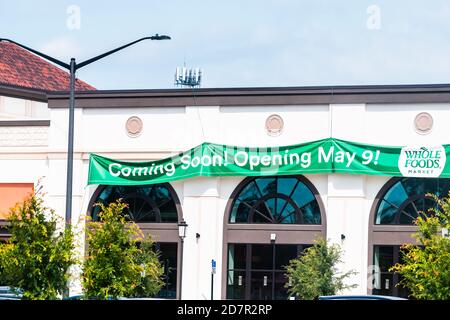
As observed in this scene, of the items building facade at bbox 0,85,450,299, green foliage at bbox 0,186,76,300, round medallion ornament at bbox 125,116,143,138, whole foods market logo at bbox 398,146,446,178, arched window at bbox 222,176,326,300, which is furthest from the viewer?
round medallion ornament at bbox 125,116,143,138

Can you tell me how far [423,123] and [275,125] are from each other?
6.27 meters

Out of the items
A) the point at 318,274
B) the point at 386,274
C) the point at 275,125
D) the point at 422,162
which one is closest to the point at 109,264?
the point at 318,274

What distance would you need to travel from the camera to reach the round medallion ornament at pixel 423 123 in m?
39.7

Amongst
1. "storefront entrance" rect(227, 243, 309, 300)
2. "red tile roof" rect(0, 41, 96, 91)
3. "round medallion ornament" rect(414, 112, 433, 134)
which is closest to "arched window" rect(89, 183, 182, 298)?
"storefront entrance" rect(227, 243, 309, 300)

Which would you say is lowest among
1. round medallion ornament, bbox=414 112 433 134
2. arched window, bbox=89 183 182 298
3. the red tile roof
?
arched window, bbox=89 183 182 298

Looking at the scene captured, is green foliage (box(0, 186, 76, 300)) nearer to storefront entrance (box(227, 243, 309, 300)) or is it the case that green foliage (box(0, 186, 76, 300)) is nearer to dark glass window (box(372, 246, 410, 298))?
storefront entrance (box(227, 243, 309, 300))

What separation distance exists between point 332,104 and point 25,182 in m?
14.5

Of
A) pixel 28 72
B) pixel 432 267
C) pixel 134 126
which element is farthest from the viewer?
pixel 28 72

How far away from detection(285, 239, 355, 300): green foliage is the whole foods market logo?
4.39 meters

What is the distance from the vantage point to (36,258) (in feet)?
92.9

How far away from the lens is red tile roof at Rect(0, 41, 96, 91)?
54969 mm

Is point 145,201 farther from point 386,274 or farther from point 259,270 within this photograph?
point 386,274

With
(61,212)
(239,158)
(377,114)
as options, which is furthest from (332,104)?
(61,212)

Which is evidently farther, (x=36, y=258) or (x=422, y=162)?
(x=422, y=162)
